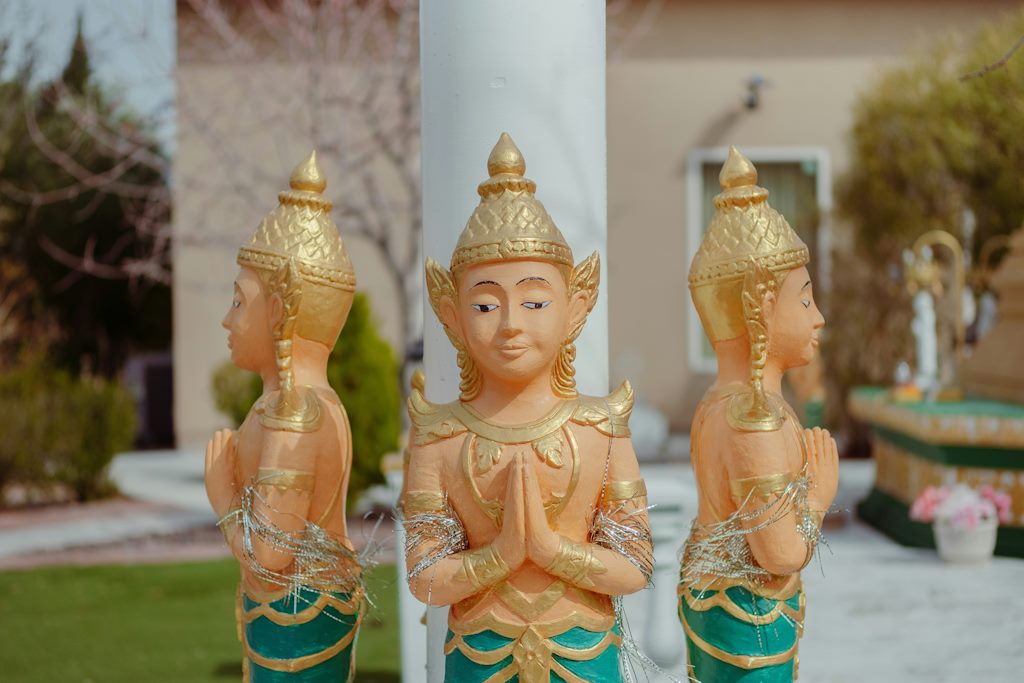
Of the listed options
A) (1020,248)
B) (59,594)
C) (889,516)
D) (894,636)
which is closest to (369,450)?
(59,594)

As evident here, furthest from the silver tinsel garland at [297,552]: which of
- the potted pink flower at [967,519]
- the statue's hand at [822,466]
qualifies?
the potted pink flower at [967,519]

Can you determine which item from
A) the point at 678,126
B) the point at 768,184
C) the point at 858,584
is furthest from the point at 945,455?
the point at 678,126

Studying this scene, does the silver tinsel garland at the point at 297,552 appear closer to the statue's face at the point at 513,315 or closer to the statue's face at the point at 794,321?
the statue's face at the point at 513,315

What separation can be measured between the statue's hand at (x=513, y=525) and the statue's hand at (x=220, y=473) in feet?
2.48

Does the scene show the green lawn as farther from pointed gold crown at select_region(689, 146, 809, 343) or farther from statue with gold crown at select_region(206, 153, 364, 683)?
pointed gold crown at select_region(689, 146, 809, 343)

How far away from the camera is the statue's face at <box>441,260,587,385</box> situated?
196 centimetres

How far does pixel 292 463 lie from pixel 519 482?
2.00ft

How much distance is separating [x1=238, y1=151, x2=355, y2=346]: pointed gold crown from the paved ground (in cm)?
53

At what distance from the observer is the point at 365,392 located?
25.3 feet

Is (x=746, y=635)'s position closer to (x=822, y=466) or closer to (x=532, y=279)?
(x=822, y=466)

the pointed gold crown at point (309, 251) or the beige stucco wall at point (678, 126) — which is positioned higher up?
the beige stucco wall at point (678, 126)

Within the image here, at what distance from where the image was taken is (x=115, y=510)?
352 inches

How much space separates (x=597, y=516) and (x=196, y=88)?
28.2ft

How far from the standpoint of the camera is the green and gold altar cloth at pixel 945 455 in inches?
234
